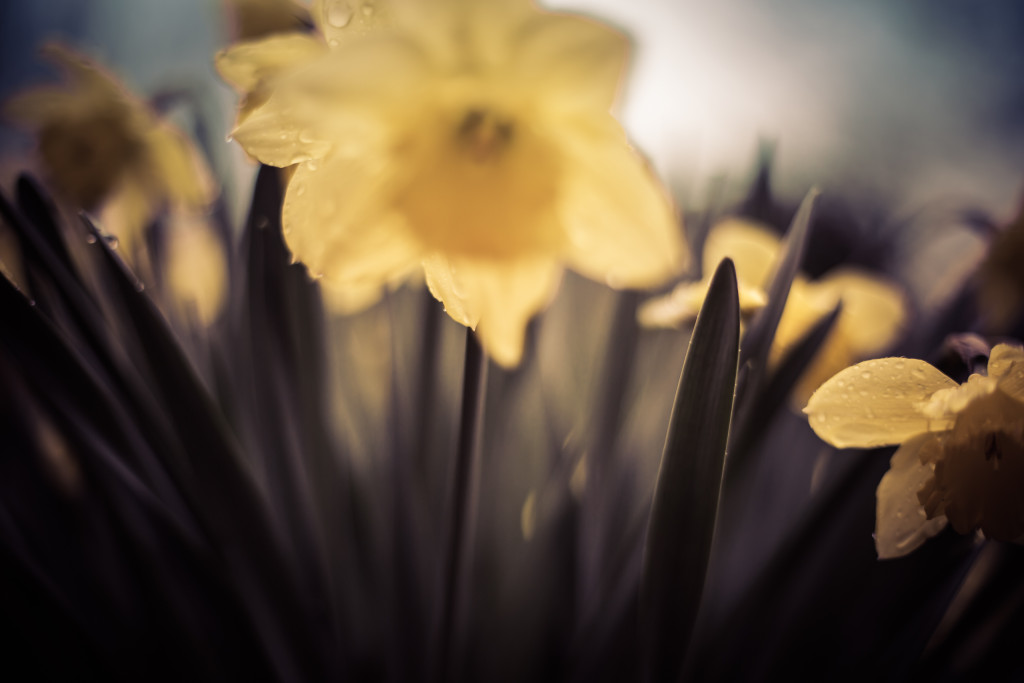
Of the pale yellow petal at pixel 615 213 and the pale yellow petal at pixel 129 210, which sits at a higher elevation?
the pale yellow petal at pixel 615 213

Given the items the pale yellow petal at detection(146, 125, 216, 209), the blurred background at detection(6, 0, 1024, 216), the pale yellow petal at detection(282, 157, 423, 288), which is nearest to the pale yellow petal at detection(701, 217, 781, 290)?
the pale yellow petal at detection(282, 157, 423, 288)

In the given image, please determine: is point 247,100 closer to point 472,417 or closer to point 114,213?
point 472,417

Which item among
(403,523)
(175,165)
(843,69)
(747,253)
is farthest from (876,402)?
(843,69)

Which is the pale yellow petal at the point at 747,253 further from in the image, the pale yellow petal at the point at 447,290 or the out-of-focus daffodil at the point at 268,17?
the out-of-focus daffodil at the point at 268,17

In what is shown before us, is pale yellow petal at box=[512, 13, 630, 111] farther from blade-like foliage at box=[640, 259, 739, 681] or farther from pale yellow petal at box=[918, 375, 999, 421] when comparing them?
pale yellow petal at box=[918, 375, 999, 421]

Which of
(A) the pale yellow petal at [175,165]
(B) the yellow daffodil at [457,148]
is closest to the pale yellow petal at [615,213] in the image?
(B) the yellow daffodil at [457,148]

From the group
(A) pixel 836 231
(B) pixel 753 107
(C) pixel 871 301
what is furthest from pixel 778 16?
(C) pixel 871 301

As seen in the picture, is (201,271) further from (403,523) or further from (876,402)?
(876,402)
